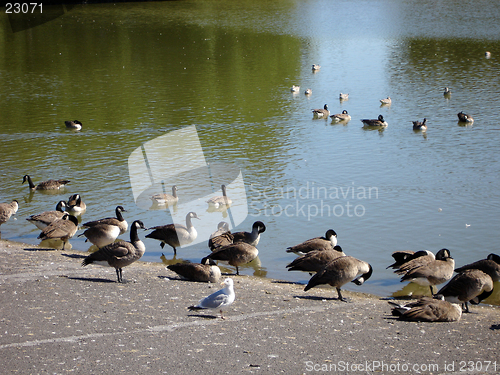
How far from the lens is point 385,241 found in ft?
47.2

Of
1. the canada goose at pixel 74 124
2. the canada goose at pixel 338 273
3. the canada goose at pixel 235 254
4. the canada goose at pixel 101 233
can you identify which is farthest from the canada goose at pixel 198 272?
the canada goose at pixel 74 124

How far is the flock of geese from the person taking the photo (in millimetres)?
9594

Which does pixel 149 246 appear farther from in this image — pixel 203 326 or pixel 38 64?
pixel 38 64

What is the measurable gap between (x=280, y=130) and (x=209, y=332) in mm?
18088

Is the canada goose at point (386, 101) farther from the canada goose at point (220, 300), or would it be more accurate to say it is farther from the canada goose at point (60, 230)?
the canada goose at point (220, 300)

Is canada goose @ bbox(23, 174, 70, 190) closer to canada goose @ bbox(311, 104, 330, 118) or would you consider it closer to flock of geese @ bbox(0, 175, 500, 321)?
flock of geese @ bbox(0, 175, 500, 321)

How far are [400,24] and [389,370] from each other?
175ft

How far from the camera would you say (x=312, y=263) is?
39.2ft

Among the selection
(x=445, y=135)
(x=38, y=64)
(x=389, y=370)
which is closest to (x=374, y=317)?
(x=389, y=370)

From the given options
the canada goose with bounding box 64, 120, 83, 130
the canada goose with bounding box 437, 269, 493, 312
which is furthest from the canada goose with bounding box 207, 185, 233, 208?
the canada goose with bounding box 64, 120, 83, 130

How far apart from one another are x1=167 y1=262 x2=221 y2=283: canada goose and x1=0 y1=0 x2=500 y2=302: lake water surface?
1883 mm

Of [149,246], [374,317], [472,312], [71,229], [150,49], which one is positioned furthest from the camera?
[150,49]

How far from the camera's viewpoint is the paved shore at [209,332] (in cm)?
765

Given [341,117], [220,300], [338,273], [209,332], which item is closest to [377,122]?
[341,117]
